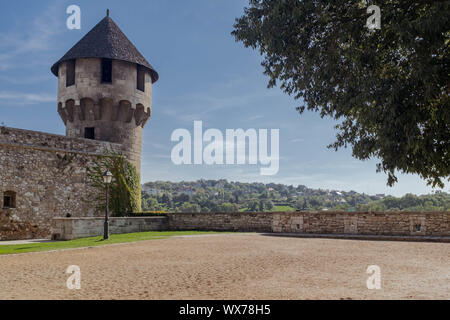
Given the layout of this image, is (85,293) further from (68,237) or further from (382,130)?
(68,237)

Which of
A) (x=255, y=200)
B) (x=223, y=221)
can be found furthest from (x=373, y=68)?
(x=255, y=200)

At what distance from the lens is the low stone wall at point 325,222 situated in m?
17.5

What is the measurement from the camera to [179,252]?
12.2m

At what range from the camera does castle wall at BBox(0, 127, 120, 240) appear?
1933 cm

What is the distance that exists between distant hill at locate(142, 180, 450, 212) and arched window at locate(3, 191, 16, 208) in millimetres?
18062

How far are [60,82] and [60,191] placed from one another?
9189 mm

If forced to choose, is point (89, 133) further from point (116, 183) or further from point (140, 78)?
point (140, 78)

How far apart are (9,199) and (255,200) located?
2359 inches

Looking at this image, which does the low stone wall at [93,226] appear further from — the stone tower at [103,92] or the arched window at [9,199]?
the stone tower at [103,92]

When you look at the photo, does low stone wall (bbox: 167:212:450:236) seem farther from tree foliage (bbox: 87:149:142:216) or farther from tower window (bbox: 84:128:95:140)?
tower window (bbox: 84:128:95:140)

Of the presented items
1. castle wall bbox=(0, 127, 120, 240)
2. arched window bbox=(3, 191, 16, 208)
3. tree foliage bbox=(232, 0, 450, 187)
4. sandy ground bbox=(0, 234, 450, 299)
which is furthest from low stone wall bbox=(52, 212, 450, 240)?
tree foliage bbox=(232, 0, 450, 187)
